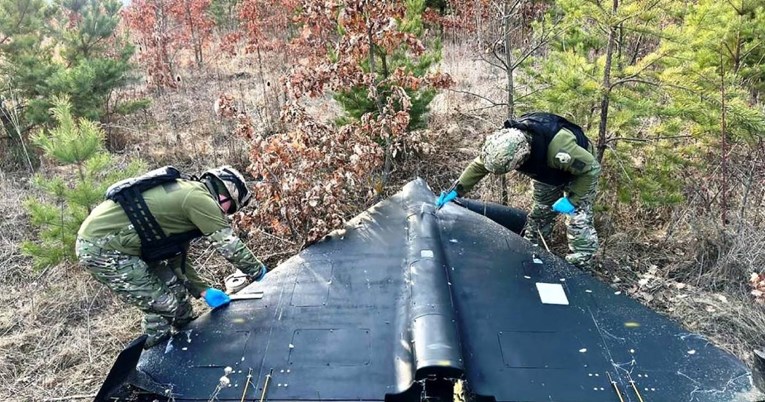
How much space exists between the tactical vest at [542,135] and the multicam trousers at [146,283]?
3.01 meters

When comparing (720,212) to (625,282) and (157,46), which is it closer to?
(625,282)

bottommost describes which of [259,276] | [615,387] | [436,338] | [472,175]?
[615,387]

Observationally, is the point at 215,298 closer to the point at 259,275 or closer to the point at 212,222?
the point at 259,275

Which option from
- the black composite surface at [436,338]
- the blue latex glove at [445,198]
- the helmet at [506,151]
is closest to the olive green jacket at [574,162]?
the helmet at [506,151]

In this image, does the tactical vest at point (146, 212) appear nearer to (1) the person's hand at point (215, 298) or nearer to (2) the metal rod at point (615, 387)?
(1) the person's hand at point (215, 298)

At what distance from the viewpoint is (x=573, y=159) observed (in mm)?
4086

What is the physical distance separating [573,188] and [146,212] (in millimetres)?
Result: 3322

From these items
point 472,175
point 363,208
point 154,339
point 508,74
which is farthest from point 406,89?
point 154,339

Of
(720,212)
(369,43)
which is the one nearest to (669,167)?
(720,212)

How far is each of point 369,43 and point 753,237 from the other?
12.9 feet

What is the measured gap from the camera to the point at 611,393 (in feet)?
9.28

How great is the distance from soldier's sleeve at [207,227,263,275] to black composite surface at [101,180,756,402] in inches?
5.9

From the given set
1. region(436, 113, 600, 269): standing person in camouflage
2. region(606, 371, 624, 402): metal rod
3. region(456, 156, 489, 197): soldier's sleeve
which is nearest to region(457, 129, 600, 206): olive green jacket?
region(436, 113, 600, 269): standing person in camouflage

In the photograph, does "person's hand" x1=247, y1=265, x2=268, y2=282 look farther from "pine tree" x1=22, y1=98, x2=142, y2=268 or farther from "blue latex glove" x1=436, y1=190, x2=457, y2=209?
"pine tree" x1=22, y1=98, x2=142, y2=268
